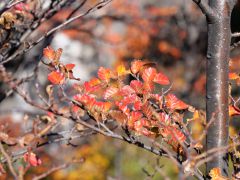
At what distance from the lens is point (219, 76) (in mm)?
2055

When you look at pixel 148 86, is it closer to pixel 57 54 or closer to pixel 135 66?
pixel 135 66

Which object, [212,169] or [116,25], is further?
[116,25]

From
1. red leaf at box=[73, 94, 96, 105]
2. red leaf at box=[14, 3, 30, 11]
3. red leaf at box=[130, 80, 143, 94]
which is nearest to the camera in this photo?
red leaf at box=[73, 94, 96, 105]

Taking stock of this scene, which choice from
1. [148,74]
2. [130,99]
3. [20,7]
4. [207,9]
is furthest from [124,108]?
[20,7]

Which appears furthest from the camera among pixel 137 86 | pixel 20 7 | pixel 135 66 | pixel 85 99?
pixel 20 7

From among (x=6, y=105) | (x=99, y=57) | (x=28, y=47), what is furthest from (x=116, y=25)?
(x=28, y=47)

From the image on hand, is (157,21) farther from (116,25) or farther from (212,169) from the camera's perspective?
(212,169)

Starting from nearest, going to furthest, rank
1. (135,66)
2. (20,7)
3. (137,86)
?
(137,86) < (135,66) < (20,7)

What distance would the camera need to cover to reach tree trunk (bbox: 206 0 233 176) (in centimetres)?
205

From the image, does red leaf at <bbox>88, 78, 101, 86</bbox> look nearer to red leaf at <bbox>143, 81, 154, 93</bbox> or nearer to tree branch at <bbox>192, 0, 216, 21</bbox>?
red leaf at <bbox>143, 81, 154, 93</bbox>

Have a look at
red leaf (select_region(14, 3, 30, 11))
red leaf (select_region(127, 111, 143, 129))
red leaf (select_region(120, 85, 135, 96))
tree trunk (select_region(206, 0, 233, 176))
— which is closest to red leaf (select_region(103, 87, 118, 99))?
red leaf (select_region(120, 85, 135, 96))

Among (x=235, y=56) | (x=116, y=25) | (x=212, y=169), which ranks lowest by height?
(x=116, y=25)

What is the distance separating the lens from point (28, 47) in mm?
2422

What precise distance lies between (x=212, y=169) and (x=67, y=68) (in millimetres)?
767
